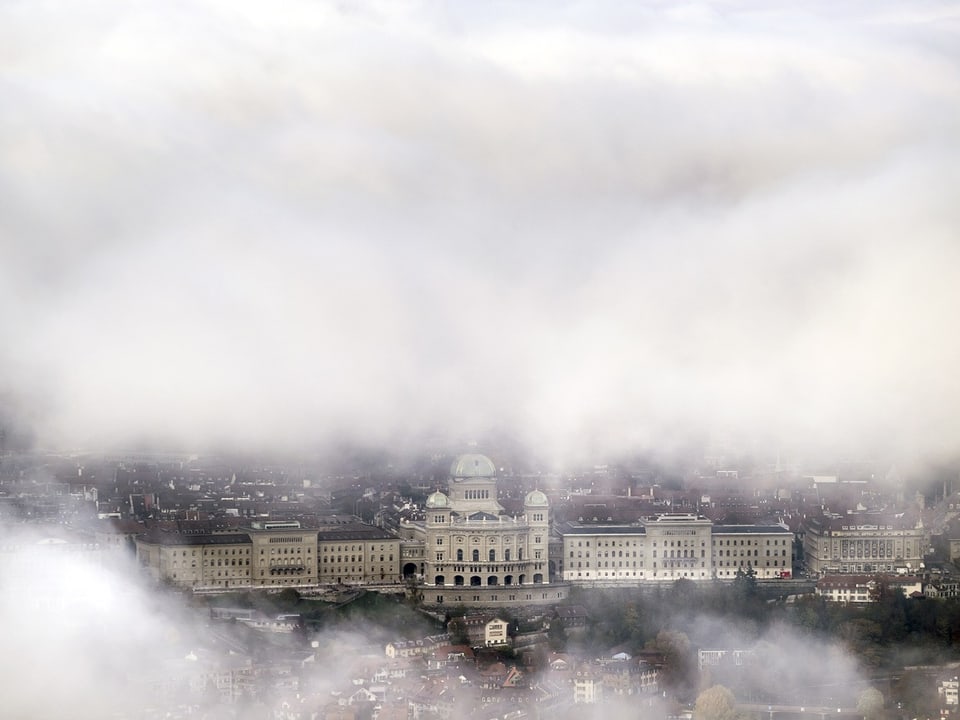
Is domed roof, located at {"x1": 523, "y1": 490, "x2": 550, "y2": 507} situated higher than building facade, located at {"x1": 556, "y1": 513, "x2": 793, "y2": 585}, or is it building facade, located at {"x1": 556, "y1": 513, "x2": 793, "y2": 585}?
domed roof, located at {"x1": 523, "y1": 490, "x2": 550, "y2": 507}

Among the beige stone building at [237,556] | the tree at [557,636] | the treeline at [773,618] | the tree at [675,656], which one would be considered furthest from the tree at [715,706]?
the beige stone building at [237,556]

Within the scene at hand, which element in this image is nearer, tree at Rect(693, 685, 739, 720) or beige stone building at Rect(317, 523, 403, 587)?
tree at Rect(693, 685, 739, 720)

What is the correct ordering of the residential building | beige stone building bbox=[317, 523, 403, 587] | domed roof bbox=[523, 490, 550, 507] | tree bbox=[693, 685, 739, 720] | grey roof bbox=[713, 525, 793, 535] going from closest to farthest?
tree bbox=[693, 685, 739, 720] < the residential building < beige stone building bbox=[317, 523, 403, 587] < domed roof bbox=[523, 490, 550, 507] < grey roof bbox=[713, 525, 793, 535]

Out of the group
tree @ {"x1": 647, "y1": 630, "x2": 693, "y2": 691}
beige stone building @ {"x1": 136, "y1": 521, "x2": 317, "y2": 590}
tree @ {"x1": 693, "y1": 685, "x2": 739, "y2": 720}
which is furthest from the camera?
beige stone building @ {"x1": 136, "y1": 521, "x2": 317, "y2": 590}

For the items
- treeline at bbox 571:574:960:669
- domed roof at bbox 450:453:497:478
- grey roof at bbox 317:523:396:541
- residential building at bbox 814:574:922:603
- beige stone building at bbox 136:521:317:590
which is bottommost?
treeline at bbox 571:574:960:669

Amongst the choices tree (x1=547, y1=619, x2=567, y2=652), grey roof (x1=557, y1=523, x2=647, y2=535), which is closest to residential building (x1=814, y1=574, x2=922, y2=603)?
grey roof (x1=557, y1=523, x2=647, y2=535)

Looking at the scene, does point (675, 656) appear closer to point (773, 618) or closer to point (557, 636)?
point (557, 636)

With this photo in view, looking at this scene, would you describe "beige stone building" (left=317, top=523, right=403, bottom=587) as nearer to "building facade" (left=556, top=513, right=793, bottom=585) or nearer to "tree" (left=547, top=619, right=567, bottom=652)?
"building facade" (left=556, top=513, right=793, bottom=585)
